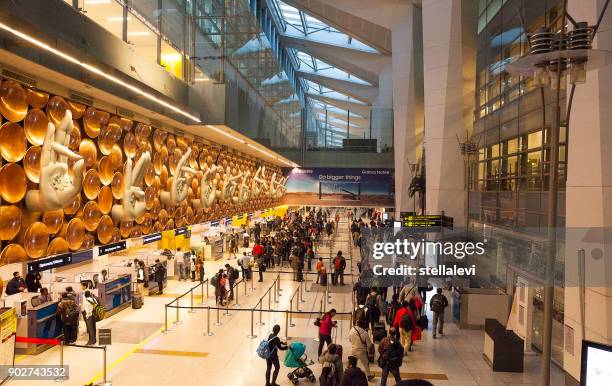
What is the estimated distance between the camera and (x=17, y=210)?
23.6 feet

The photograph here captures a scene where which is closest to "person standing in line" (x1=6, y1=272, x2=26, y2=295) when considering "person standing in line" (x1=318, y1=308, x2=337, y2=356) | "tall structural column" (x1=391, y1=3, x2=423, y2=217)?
"person standing in line" (x1=318, y1=308, x2=337, y2=356)

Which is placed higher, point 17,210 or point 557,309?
point 17,210

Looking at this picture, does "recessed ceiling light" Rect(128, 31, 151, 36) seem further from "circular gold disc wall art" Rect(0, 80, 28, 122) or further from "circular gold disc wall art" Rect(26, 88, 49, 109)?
"circular gold disc wall art" Rect(0, 80, 28, 122)

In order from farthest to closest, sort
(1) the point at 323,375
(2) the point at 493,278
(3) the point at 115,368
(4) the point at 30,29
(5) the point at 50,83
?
(2) the point at 493,278 → (3) the point at 115,368 → (5) the point at 50,83 → (1) the point at 323,375 → (4) the point at 30,29

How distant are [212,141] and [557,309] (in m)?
12.1

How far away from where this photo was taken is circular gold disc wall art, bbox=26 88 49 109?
724 cm

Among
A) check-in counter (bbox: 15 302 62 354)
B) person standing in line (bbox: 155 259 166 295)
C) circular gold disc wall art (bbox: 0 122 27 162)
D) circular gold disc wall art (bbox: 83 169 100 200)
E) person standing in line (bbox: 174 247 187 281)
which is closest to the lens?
circular gold disc wall art (bbox: 0 122 27 162)

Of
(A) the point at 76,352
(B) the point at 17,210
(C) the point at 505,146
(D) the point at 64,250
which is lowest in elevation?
(A) the point at 76,352

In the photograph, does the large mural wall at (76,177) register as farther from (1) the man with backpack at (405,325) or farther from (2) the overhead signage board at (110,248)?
(1) the man with backpack at (405,325)

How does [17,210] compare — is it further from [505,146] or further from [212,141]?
[505,146]

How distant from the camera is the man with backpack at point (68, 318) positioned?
376 inches

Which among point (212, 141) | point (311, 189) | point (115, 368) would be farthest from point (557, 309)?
point (311, 189)

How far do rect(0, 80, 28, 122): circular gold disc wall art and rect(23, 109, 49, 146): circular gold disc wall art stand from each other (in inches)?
5.4

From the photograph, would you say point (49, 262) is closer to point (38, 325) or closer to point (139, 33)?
point (38, 325)
